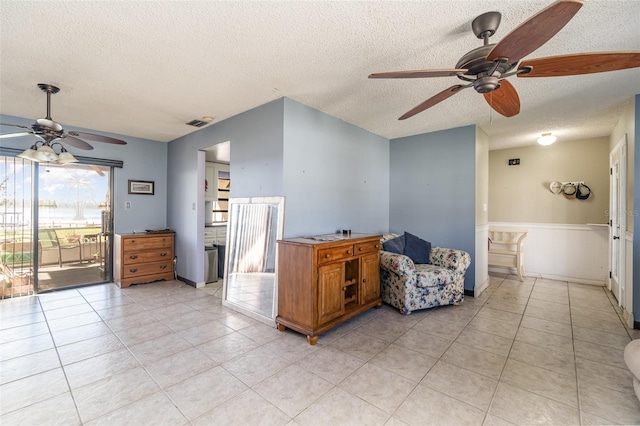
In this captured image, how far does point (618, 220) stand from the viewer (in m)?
3.81

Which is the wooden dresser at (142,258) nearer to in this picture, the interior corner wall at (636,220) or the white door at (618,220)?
the interior corner wall at (636,220)

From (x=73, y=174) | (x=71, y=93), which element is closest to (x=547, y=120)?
(x=71, y=93)

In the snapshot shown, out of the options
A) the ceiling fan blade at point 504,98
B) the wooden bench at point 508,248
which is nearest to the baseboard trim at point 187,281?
the ceiling fan blade at point 504,98

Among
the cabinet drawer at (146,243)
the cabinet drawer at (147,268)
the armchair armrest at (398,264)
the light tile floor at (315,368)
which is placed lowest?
the light tile floor at (315,368)

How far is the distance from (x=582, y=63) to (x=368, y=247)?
94.7 inches

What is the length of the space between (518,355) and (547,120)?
3270mm

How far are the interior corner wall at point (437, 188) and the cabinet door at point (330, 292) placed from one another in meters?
2.27

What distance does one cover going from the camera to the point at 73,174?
4566 mm

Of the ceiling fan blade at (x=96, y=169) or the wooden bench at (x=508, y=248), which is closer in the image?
the ceiling fan blade at (x=96, y=169)

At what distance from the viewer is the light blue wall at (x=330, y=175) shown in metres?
3.29

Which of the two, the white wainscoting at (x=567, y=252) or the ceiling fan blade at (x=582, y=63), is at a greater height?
the ceiling fan blade at (x=582, y=63)

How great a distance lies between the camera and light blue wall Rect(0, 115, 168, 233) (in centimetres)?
484

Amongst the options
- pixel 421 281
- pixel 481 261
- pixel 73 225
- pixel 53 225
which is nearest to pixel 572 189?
pixel 481 261

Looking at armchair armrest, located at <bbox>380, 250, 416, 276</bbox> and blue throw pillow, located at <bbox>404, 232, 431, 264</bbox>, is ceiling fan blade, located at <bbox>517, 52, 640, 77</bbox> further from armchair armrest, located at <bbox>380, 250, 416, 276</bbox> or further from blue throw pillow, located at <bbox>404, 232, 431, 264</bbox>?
blue throw pillow, located at <bbox>404, 232, 431, 264</bbox>
